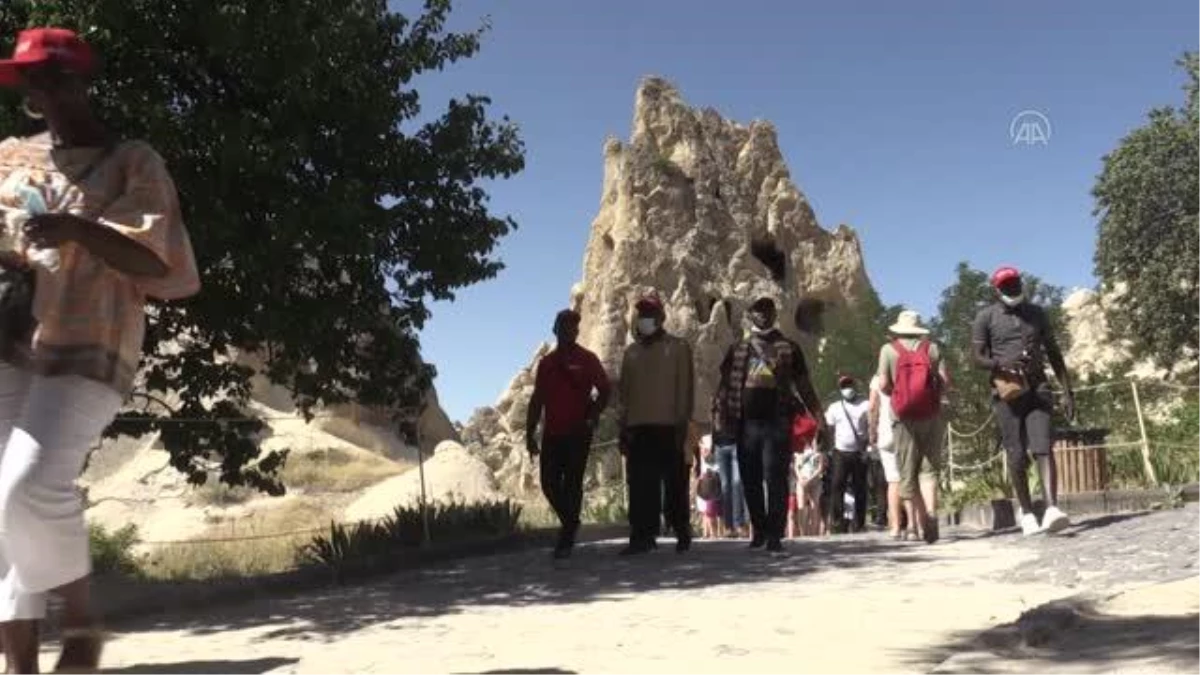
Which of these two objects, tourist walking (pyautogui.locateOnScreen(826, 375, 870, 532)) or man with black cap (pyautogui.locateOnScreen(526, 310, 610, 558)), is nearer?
man with black cap (pyautogui.locateOnScreen(526, 310, 610, 558))

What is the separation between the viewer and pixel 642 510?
8.60 metres

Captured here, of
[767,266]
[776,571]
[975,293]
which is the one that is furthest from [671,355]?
[767,266]

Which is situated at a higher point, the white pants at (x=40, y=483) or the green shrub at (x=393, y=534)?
the white pants at (x=40, y=483)

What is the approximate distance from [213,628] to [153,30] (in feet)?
13.8

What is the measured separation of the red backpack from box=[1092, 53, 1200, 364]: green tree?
30634 millimetres

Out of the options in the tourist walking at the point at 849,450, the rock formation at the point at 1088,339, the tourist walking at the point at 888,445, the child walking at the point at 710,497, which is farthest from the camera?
the rock formation at the point at 1088,339

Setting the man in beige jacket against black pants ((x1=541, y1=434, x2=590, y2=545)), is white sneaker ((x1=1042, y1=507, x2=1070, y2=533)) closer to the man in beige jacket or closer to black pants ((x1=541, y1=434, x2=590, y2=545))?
the man in beige jacket

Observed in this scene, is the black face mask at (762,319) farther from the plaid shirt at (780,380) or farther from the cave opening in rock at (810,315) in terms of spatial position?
the cave opening in rock at (810,315)

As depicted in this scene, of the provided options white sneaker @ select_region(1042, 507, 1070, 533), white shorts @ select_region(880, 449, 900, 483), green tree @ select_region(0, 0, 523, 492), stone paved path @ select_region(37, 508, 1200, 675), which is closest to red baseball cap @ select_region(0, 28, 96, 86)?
stone paved path @ select_region(37, 508, 1200, 675)

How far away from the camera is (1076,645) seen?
3.49 metres

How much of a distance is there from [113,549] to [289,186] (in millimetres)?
6128

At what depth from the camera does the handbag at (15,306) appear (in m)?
3.03

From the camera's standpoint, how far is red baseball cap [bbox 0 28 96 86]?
3.03m

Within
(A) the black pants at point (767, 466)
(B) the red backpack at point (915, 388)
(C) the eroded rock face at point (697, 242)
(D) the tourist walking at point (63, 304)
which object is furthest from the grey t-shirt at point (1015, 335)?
(C) the eroded rock face at point (697, 242)
